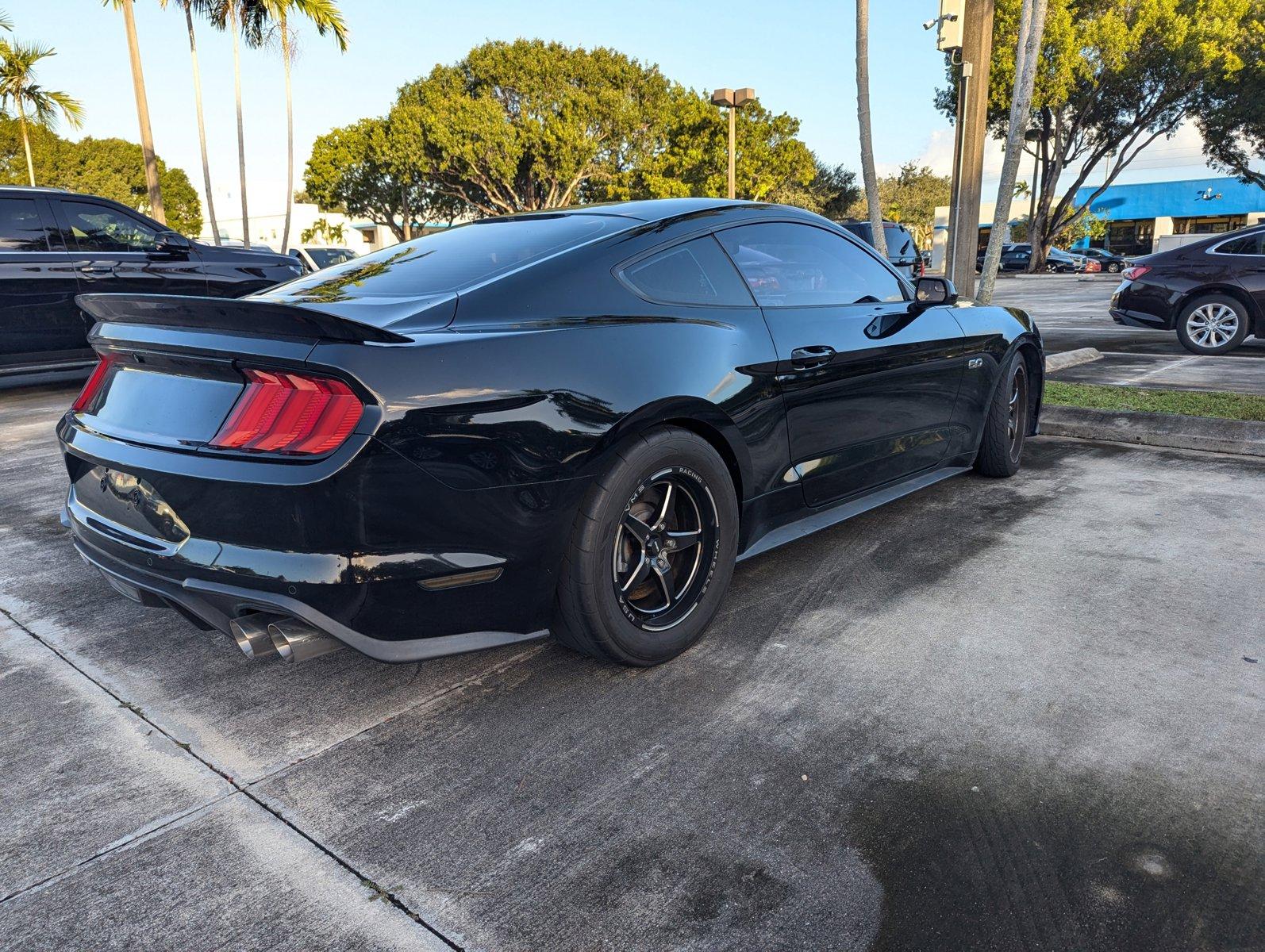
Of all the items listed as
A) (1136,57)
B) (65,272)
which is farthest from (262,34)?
(1136,57)

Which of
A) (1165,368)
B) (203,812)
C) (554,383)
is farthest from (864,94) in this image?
(203,812)

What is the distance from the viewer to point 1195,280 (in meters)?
9.95

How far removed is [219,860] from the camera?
209 centimetres

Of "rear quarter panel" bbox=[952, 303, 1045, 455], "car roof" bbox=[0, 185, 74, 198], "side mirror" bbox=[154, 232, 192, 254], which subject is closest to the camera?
"rear quarter panel" bbox=[952, 303, 1045, 455]

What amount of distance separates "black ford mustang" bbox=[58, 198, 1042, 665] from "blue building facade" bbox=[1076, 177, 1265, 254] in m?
50.6

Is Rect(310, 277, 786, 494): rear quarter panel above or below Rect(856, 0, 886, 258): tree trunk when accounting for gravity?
below

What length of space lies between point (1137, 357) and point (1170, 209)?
47122 mm

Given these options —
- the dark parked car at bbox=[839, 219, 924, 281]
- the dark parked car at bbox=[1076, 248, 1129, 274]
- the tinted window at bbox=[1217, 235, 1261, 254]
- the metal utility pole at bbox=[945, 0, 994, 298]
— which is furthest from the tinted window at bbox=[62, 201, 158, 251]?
the dark parked car at bbox=[1076, 248, 1129, 274]

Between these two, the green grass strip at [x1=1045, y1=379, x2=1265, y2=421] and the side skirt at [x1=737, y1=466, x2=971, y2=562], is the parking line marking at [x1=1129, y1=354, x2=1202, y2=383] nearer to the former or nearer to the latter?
the green grass strip at [x1=1045, y1=379, x2=1265, y2=421]

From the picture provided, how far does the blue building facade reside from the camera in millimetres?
46594

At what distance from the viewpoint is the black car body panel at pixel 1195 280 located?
31.9ft

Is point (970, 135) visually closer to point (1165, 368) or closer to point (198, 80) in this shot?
point (1165, 368)

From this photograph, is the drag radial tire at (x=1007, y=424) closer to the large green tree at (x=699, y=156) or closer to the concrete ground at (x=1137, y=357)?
the concrete ground at (x=1137, y=357)

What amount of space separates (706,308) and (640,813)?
1.67m
